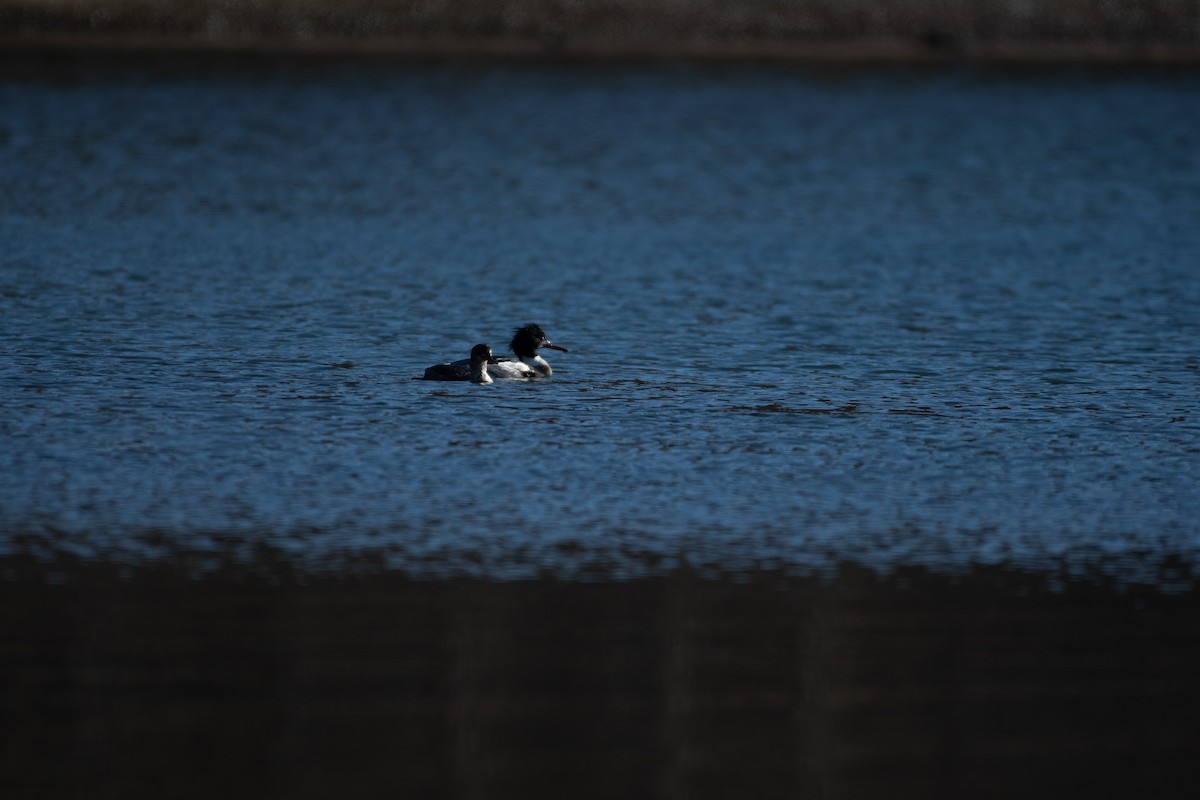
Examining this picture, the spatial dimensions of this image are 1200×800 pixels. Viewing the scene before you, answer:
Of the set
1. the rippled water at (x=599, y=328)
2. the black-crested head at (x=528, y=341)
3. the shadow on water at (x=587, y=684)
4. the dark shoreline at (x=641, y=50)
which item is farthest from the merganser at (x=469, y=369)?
the dark shoreline at (x=641, y=50)

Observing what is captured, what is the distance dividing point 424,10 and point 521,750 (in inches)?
1478

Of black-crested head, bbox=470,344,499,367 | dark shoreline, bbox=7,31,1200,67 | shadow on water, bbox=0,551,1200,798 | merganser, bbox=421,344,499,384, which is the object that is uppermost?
dark shoreline, bbox=7,31,1200,67

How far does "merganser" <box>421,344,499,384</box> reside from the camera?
44.8 ft

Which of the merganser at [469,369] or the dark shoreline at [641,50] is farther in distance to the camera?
the dark shoreline at [641,50]

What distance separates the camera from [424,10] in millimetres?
42219

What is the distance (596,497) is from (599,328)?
6.52 metres

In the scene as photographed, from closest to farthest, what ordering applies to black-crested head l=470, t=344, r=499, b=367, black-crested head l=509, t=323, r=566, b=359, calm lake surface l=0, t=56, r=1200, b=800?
calm lake surface l=0, t=56, r=1200, b=800, black-crested head l=470, t=344, r=499, b=367, black-crested head l=509, t=323, r=566, b=359

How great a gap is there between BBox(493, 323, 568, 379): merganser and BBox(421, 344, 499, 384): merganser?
0.21 metres

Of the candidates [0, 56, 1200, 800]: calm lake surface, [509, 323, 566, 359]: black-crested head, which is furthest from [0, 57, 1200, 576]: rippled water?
[509, 323, 566, 359]: black-crested head

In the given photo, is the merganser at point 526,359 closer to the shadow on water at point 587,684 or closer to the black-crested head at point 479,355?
the black-crested head at point 479,355

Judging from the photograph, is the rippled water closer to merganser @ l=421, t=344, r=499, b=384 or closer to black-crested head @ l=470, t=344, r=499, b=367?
merganser @ l=421, t=344, r=499, b=384

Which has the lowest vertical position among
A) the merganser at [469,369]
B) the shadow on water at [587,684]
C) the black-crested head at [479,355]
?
A: the shadow on water at [587,684]

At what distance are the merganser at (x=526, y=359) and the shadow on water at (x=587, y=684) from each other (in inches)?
209

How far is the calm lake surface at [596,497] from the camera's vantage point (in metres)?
6.68
